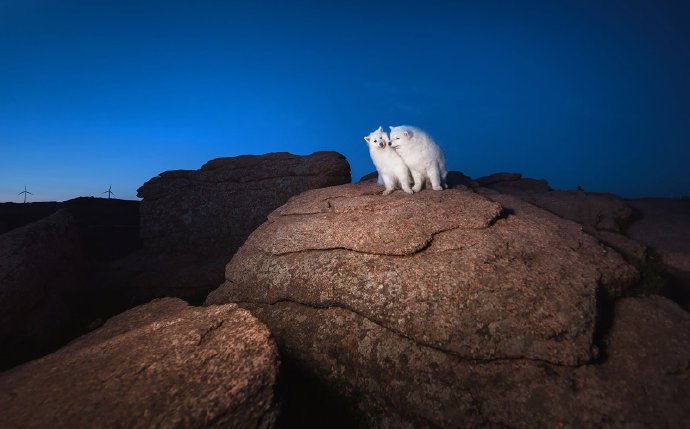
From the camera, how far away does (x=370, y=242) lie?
4.66m

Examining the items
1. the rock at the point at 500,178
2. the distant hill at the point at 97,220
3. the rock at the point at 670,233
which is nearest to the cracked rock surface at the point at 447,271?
the rock at the point at 670,233

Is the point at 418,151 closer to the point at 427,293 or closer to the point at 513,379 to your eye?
the point at 427,293

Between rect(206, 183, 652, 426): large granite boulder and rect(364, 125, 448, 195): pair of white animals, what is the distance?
72cm

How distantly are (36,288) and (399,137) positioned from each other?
9123 mm

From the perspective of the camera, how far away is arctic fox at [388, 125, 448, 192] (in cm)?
587

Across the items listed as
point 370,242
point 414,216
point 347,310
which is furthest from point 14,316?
point 414,216

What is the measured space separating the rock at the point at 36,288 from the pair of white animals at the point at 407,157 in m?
8.35

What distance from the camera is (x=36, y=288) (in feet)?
22.2

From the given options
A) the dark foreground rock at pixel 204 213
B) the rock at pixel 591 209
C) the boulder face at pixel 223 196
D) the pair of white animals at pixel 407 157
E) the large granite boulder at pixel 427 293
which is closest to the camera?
the large granite boulder at pixel 427 293

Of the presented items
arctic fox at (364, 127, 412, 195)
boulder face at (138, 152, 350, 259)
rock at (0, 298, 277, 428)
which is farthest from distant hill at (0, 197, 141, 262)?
arctic fox at (364, 127, 412, 195)

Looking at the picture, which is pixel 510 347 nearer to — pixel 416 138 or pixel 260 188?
pixel 416 138

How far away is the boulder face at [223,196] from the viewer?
10336 mm

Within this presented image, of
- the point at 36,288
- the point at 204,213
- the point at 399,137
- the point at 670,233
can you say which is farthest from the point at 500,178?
the point at 36,288

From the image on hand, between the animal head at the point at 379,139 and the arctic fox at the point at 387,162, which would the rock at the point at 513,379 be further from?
the animal head at the point at 379,139
